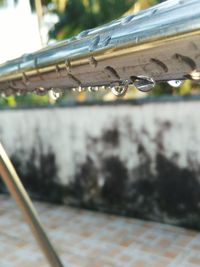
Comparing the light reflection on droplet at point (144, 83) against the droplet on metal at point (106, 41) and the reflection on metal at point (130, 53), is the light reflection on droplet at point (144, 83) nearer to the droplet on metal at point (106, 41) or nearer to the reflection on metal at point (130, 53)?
the reflection on metal at point (130, 53)

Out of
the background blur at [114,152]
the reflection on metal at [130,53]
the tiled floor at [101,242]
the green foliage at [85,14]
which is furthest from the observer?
the green foliage at [85,14]

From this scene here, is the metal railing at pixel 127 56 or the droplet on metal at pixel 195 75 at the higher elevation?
the metal railing at pixel 127 56

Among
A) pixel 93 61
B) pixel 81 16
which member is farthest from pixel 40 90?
pixel 81 16

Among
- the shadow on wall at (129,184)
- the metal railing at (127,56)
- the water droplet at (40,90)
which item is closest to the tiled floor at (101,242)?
the shadow on wall at (129,184)

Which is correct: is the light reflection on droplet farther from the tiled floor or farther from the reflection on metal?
the tiled floor

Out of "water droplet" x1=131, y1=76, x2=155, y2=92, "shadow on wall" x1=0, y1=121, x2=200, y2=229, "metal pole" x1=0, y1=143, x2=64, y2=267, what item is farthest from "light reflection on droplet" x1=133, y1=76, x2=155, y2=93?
"shadow on wall" x1=0, y1=121, x2=200, y2=229

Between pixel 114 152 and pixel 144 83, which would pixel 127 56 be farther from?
pixel 114 152

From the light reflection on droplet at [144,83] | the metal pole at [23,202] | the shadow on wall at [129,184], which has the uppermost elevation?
the light reflection on droplet at [144,83]
